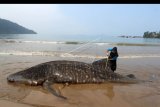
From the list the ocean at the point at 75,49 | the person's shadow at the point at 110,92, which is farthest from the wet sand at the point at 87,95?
the ocean at the point at 75,49

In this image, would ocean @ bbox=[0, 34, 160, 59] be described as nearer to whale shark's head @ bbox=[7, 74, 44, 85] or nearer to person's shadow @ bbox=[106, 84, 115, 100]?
person's shadow @ bbox=[106, 84, 115, 100]

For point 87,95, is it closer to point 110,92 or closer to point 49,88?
point 110,92

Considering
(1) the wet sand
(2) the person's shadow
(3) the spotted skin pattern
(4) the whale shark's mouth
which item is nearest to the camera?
(1) the wet sand

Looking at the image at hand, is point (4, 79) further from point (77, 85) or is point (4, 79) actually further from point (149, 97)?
point (149, 97)

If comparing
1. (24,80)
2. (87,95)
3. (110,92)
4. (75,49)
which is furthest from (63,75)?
(75,49)

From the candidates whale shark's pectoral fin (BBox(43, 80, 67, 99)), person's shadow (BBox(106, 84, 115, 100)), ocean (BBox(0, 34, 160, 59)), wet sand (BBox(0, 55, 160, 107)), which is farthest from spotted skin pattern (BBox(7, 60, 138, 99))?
ocean (BBox(0, 34, 160, 59))

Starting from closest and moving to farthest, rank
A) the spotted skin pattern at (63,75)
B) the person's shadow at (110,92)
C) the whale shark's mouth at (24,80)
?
the person's shadow at (110,92), the whale shark's mouth at (24,80), the spotted skin pattern at (63,75)

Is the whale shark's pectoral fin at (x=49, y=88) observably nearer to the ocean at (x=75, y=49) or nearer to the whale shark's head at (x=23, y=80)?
the whale shark's head at (x=23, y=80)

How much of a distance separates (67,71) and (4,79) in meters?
2.33

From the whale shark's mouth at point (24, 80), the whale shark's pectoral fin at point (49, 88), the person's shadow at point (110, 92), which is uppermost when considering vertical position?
the whale shark's mouth at point (24, 80)

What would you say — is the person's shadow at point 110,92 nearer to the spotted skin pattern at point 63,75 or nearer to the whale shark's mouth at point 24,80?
the spotted skin pattern at point 63,75

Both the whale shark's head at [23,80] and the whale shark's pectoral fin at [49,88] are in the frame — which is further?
the whale shark's head at [23,80]

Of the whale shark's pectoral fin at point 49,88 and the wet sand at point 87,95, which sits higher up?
the whale shark's pectoral fin at point 49,88

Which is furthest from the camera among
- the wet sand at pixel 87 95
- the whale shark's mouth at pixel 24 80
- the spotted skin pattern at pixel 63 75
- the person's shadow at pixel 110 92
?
the spotted skin pattern at pixel 63 75
